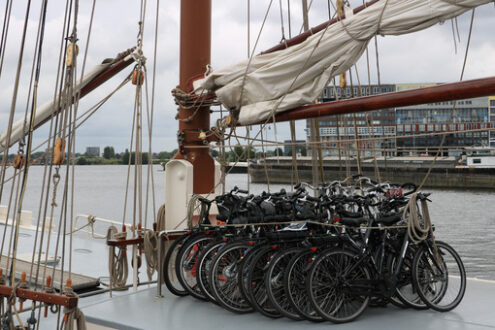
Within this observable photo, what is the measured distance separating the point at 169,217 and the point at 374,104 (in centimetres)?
287

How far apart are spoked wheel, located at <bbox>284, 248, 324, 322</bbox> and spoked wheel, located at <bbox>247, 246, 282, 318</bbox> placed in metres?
0.24

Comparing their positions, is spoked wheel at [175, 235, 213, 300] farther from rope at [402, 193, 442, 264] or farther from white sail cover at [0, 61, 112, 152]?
white sail cover at [0, 61, 112, 152]

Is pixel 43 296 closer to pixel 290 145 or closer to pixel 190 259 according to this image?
pixel 190 259

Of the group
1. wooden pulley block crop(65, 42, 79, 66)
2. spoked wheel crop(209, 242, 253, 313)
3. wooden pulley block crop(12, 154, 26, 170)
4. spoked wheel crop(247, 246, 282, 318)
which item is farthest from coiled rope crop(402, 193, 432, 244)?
wooden pulley block crop(12, 154, 26, 170)

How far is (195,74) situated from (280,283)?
323cm

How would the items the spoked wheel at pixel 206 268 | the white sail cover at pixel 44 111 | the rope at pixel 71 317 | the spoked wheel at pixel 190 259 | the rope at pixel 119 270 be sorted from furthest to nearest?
the white sail cover at pixel 44 111 < the rope at pixel 119 270 < the spoked wheel at pixel 190 259 < the spoked wheel at pixel 206 268 < the rope at pixel 71 317

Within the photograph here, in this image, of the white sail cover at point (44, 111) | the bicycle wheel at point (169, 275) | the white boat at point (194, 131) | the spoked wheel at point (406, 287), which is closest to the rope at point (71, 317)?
the white boat at point (194, 131)

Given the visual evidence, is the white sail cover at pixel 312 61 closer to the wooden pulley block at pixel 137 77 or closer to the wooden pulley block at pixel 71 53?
the wooden pulley block at pixel 137 77

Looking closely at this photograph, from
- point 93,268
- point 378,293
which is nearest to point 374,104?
point 378,293

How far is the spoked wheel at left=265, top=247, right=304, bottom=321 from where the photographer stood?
4.97 m

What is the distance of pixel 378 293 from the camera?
16.3 feet

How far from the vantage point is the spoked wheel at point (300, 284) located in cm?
490

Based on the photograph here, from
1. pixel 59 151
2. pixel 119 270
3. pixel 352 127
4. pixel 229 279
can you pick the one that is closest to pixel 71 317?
pixel 59 151

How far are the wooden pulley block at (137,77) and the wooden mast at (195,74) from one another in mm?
809
